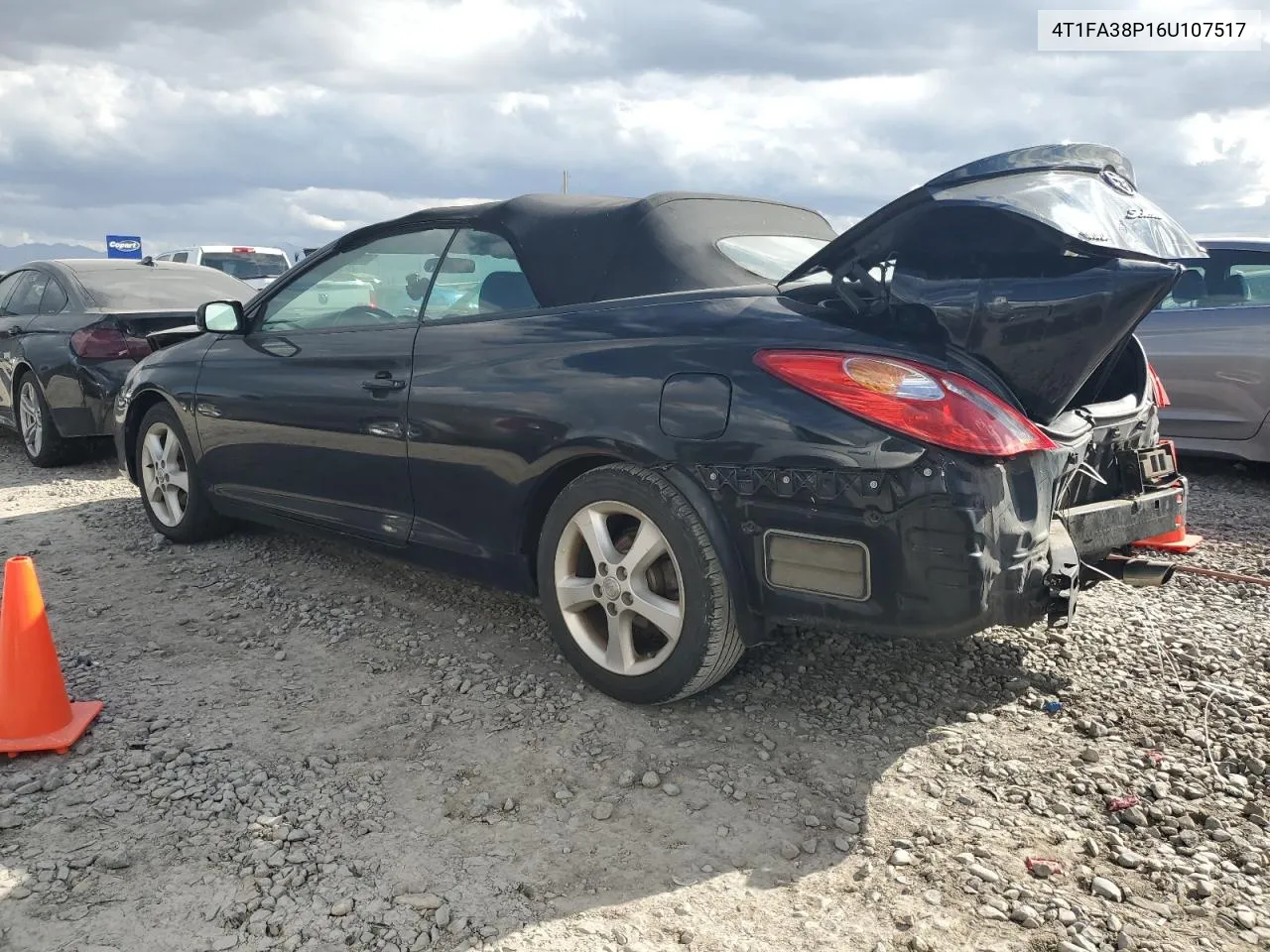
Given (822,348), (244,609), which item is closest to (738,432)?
(822,348)

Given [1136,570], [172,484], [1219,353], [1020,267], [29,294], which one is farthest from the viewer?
[29,294]

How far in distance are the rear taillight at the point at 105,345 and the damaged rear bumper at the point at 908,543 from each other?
549cm

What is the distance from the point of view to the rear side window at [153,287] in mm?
7273

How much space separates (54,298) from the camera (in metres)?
7.45

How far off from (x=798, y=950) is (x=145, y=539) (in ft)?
14.0

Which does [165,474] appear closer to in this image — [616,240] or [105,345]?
[105,345]

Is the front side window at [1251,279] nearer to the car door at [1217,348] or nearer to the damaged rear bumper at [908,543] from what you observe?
the car door at [1217,348]

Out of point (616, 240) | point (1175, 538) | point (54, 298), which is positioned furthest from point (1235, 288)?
point (54, 298)

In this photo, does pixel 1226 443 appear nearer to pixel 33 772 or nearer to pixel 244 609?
pixel 244 609

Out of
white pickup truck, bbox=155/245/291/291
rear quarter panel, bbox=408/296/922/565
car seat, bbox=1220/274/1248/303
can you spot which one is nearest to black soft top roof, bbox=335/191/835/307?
rear quarter panel, bbox=408/296/922/565

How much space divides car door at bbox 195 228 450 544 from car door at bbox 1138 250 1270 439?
480 centimetres

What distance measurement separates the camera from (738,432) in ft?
9.20

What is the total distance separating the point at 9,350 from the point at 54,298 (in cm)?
60

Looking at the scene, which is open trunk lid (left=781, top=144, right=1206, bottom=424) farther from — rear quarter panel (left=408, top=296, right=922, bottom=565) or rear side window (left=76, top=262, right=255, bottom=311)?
rear side window (left=76, top=262, right=255, bottom=311)
